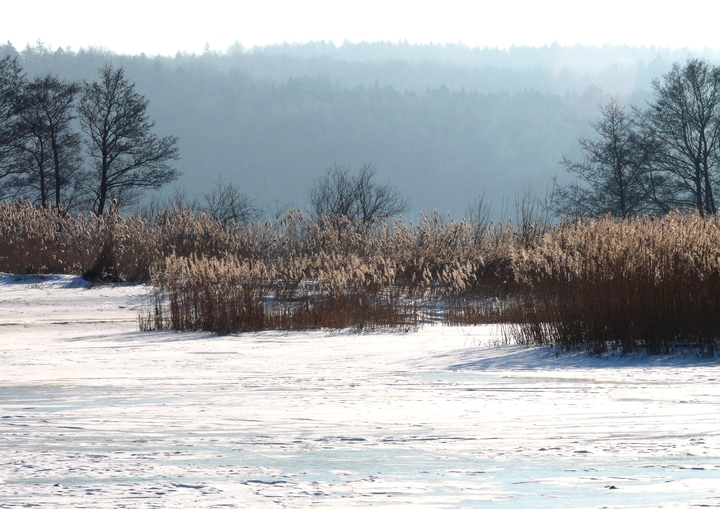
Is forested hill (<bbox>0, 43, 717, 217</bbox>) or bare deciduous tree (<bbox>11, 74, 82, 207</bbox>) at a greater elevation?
forested hill (<bbox>0, 43, 717, 217</bbox>)

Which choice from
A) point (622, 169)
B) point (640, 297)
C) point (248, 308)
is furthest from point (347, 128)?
point (640, 297)

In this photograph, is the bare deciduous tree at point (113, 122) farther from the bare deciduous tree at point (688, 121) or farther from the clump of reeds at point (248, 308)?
the clump of reeds at point (248, 308)

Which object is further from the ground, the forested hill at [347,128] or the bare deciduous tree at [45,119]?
the forested hill at [347,128]

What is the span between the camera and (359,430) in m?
3.88

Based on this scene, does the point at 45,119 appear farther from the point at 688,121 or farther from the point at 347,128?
the point at 347,128

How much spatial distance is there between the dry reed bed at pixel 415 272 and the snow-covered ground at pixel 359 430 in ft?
1.90

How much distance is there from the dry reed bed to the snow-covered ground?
58 centimetres

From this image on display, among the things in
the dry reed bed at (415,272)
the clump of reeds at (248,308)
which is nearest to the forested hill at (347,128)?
the dry reed bed at (415,272)

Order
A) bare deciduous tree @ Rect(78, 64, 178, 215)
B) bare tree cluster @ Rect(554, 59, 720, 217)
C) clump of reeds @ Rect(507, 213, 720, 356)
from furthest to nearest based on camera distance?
bare tree cluster @ Rect(554, 59, 720, 217), bare deciduous tree @ Rect(78, 64, 178, 215), clump of reeds @ Rect(507, 213, 720, 356)

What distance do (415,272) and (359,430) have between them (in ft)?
33.7

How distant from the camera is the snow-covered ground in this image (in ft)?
9.20

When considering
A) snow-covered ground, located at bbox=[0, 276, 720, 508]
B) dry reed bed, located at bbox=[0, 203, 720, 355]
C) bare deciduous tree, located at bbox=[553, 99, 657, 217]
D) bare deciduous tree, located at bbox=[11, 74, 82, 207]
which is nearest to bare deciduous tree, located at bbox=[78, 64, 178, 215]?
bare deciduous tree, located at bbox=[11, 74, 82, 207]

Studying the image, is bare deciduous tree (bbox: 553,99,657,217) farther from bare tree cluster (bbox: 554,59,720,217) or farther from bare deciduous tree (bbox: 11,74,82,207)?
bare deciduous tree (bbox: 11,74,82,207)

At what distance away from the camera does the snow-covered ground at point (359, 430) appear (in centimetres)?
280
